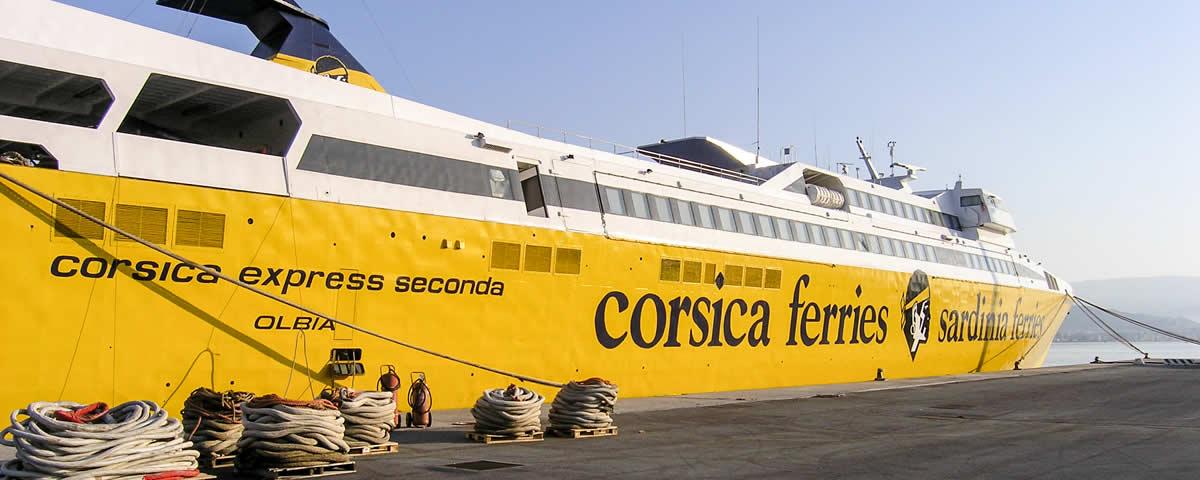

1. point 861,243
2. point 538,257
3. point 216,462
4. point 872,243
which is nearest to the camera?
point 216,462

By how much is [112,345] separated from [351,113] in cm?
519

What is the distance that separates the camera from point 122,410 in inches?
332

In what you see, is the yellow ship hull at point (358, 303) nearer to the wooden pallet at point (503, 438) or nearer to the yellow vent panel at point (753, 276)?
the yellow vent panel at point (753, 276)

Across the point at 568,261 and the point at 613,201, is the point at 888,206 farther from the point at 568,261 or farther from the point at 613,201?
the point at 568,261

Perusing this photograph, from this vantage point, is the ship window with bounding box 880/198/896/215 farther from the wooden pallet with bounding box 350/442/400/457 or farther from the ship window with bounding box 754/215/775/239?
the wooden pallet with bounding box 350/442/400/457

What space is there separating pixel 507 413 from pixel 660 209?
9.21 metres

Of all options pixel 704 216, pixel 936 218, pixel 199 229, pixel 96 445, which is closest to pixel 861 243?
pixel 704 216

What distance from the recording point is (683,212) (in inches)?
834

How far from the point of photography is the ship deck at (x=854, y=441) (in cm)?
1004

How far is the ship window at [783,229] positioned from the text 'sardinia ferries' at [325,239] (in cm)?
6

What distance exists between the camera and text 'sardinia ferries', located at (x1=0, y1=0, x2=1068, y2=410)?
11930mm

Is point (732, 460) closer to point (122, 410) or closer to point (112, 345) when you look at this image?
point (122, 410)

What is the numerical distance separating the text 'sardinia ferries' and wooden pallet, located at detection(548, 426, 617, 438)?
3352 millimetres

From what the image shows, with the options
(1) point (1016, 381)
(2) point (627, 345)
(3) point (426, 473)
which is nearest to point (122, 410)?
(3) point (426, 473)
